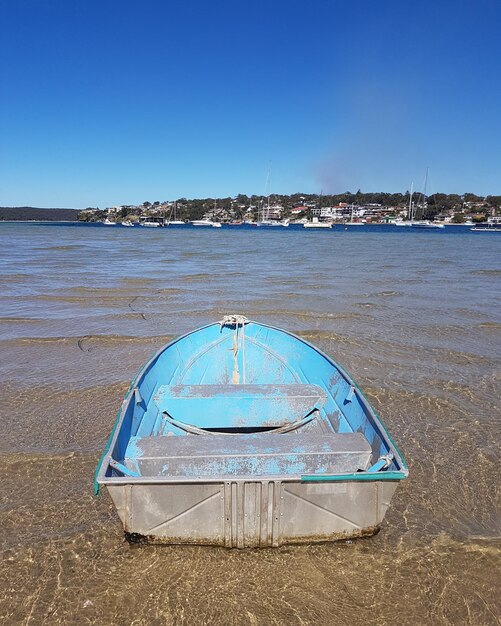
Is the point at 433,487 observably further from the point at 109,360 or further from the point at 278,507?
the point at 109,360

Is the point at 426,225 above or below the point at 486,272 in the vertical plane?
above

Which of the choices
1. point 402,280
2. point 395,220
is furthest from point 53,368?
point 395,220

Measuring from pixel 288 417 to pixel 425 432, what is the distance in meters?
2.43

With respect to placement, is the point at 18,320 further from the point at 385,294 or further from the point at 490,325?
the point at 490,325

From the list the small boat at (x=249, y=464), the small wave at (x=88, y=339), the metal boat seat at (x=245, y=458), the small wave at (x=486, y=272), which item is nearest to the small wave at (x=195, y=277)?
the small wave at (x=88, y=339)

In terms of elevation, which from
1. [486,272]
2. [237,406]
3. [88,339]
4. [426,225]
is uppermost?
[426,225]

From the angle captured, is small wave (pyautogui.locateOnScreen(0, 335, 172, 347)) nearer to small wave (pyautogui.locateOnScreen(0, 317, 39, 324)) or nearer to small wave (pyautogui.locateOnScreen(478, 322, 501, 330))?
small wave (pyautogui.locateOnScreen(0, 317, 39, 324))

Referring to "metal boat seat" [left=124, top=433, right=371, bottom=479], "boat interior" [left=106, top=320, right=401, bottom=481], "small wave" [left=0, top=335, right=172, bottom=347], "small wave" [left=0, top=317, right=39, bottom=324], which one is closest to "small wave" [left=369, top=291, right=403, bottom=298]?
"small wave" [left=0, top=335, right=172, bottom=347]

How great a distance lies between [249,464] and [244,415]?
4.89 ft

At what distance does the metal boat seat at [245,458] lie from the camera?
13.6 feet

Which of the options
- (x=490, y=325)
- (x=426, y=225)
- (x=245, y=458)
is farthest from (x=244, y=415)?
(x=426, y=225)

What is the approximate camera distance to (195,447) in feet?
14.0

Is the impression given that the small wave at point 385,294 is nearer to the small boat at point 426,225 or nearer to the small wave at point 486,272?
the small wave at point 486,272

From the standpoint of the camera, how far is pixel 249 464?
4152 mm
